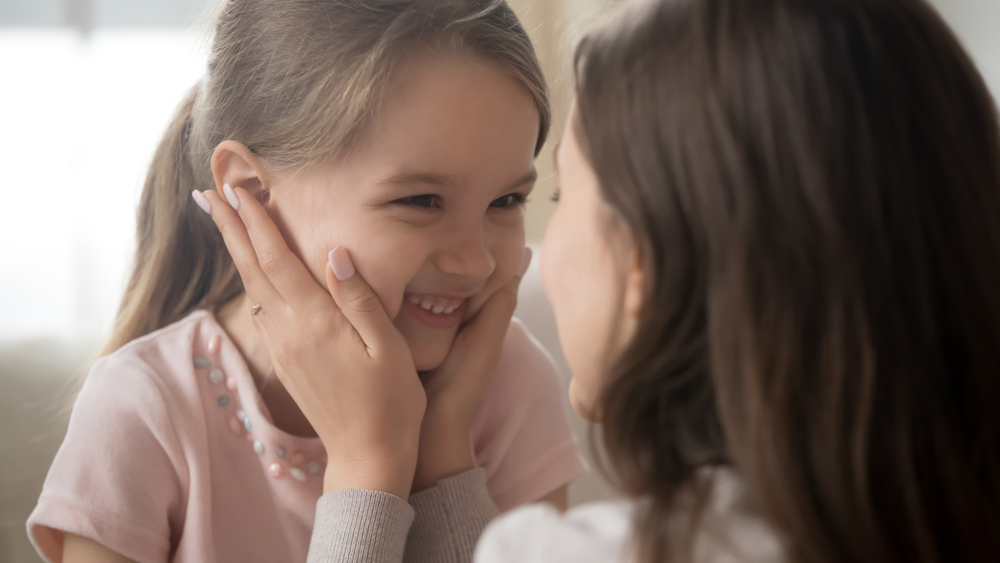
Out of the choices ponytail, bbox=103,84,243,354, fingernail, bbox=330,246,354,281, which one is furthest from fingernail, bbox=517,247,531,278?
ponytail, bbox=103,84,243,354

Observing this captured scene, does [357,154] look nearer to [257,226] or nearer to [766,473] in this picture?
[257,226]

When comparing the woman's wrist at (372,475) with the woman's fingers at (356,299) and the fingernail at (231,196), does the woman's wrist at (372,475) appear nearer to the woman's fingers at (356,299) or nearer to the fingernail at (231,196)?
the woman's fingers at (356,299)

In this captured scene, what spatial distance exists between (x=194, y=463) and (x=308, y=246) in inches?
10.7

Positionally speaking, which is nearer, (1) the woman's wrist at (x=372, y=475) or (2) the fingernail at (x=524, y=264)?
(1) the woman's wrist at (x=372, y=475)

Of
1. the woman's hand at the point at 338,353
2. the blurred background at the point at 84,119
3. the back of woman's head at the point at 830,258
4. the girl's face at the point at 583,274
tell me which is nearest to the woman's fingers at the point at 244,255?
the woman's hand at the point at 338,353

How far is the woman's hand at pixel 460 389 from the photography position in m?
0.88

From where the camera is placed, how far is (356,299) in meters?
0.80

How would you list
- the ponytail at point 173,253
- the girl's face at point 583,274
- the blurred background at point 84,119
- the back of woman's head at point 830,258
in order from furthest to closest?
the blurred background at point 84,119, the ponytail at point 173,253, the girl's face at point 583,274, the back of woman's head at point 830,258

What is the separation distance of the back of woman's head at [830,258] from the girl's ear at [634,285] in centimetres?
2

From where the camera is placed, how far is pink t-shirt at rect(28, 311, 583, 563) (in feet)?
2.63

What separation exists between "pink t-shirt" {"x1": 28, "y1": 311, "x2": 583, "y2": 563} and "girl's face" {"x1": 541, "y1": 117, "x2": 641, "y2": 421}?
0.38 m

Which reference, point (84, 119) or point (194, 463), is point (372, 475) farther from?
point (84, 119)

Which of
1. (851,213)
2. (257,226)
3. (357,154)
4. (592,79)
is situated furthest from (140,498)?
(851,213)

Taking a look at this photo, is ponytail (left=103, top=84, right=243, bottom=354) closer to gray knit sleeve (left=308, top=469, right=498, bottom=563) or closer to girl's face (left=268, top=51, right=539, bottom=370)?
girl's face (left=268, top=51, right=539, bottom=370)
